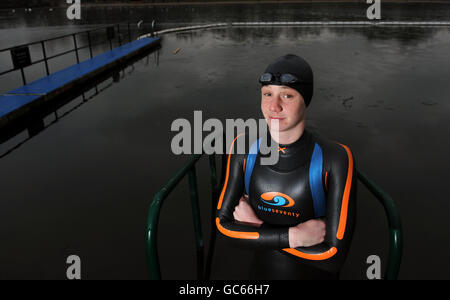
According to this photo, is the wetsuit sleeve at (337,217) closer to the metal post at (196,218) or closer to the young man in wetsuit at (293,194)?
the young man in wetsuit at (293,194)

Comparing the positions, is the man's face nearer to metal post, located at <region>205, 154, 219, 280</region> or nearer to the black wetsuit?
the black wetsuit

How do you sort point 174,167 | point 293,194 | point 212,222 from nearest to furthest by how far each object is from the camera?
point 293,194 < point 212,222 < point 174,167

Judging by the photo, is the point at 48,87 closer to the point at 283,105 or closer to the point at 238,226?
the point at 238,226

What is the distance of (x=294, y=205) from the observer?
170 centimetres

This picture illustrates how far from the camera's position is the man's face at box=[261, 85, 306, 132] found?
5.05 ft

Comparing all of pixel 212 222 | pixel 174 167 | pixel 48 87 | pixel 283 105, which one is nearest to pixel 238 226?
pixel 283 105

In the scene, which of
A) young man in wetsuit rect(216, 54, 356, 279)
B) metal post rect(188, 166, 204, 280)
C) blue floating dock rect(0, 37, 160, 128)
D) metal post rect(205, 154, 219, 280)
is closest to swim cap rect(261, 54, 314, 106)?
young man in wetsuit rect(216, 54, 356, 279)

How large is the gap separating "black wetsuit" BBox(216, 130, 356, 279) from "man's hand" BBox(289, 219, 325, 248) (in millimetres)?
26

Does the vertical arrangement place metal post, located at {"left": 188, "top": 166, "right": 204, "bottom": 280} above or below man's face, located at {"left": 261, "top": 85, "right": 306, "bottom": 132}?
below

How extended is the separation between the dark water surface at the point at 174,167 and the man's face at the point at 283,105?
5.96 feet

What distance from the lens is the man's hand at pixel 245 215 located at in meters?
1.76

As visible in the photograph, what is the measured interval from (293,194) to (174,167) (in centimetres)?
315

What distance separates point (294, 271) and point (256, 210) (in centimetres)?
42
